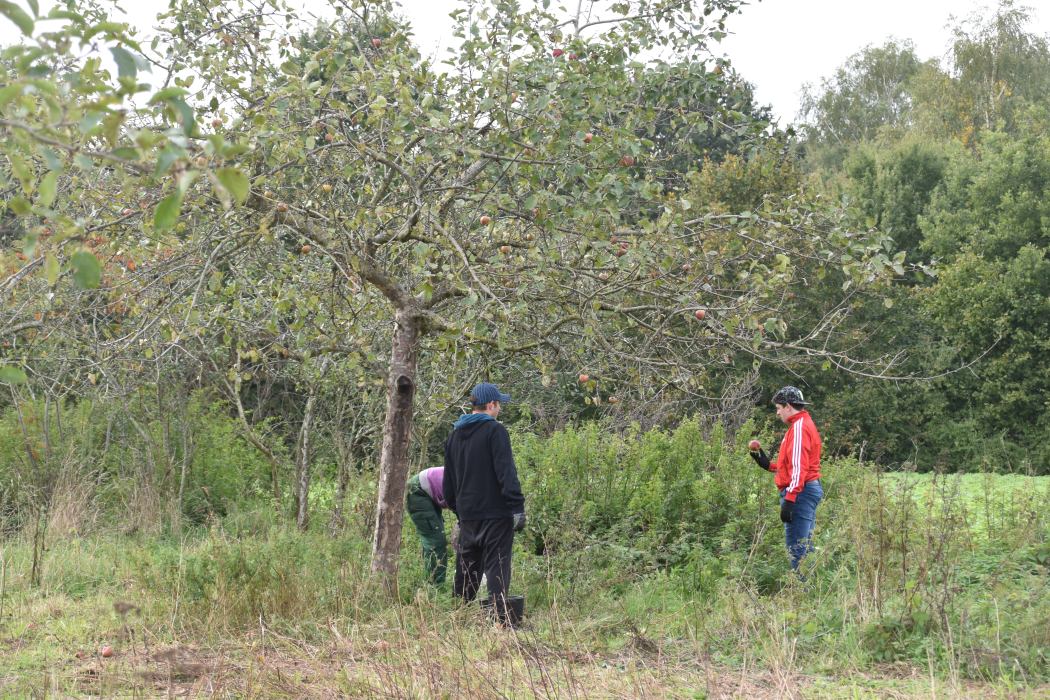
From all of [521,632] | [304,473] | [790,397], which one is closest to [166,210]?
[521,632]

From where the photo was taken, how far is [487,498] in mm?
7305

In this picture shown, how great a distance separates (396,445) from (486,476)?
0.67m

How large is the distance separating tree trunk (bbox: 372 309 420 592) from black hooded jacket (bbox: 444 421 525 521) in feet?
1.40

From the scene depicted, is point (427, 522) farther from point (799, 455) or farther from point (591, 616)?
point (799, 455)

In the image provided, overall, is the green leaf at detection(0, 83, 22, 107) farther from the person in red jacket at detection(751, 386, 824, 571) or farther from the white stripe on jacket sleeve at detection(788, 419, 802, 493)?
the white stripe on jacket sleeve at detection(788, 419, 802, 493)

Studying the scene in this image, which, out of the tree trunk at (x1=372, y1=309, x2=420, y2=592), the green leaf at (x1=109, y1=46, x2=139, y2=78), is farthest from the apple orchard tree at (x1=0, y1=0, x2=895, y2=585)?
the green leaf at (x1=109, y1=46, x2=139, y2=78)

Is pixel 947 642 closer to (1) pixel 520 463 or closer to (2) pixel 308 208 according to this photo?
(2) pixel 308 208

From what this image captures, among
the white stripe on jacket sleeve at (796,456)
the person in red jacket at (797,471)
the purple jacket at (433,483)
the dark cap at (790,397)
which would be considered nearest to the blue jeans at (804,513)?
the person in red jacket at (797,471)

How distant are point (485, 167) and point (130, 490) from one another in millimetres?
6606

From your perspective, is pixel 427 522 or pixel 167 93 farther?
pixel 427 522

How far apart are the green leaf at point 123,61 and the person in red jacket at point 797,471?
256 inches

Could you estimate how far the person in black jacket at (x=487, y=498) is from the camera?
23.7ft

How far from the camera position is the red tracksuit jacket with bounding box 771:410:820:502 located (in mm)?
7984

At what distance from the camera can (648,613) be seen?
7.10 m
